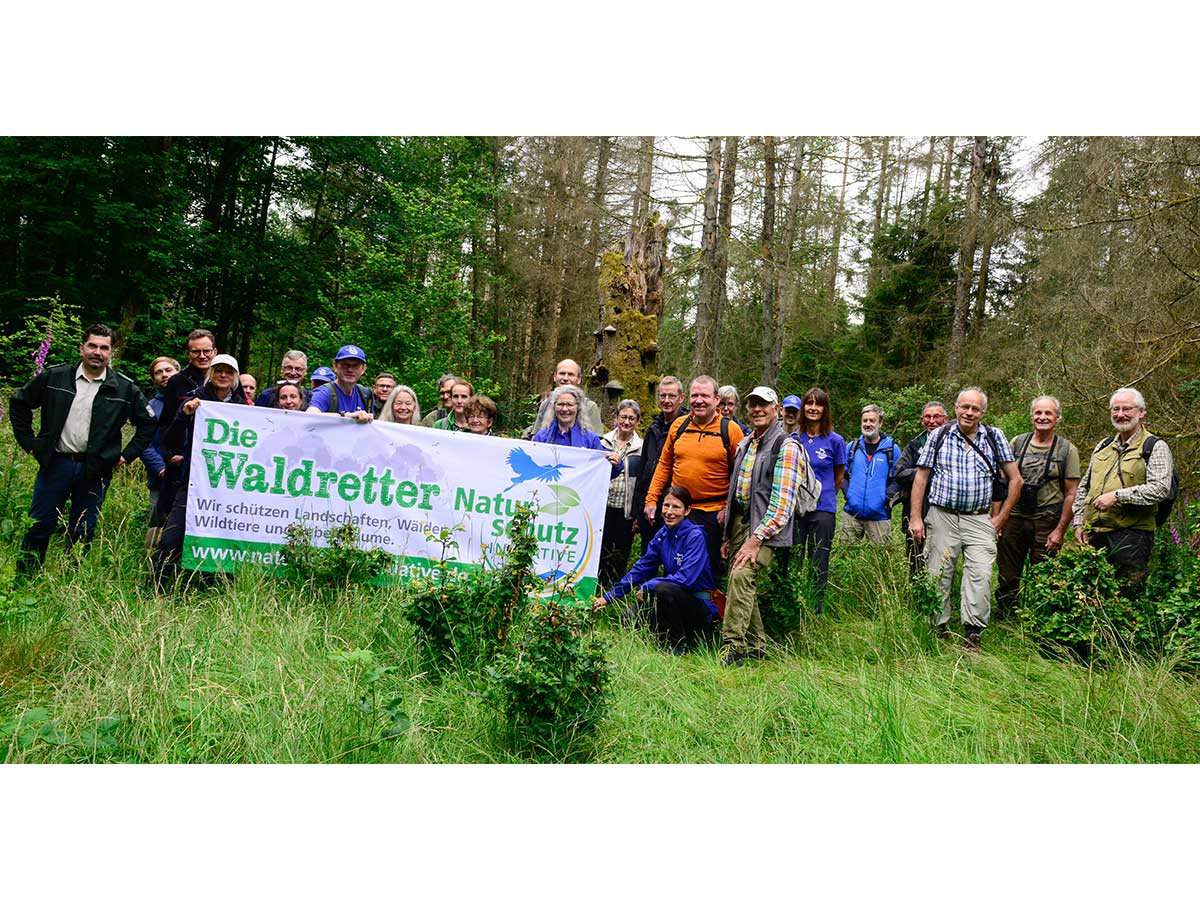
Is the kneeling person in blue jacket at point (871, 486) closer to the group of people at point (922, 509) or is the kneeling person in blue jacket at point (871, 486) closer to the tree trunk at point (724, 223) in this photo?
the group of people at point (922, 509)

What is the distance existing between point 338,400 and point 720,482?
130 inches

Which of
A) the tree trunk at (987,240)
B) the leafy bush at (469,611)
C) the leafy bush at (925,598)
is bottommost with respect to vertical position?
the leafy bush at (469,611)

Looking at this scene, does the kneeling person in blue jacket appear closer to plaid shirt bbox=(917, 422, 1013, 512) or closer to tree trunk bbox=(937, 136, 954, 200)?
plaid shirt bbox=(917, 422, 1013, 512)

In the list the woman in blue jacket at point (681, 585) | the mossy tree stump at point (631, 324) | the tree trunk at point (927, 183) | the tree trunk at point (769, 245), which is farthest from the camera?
the tree trunk at point (927, 183)

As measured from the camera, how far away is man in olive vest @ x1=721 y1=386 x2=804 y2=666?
16.9ft

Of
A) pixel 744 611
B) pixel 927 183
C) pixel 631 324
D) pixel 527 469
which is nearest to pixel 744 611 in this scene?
pixel 744 611

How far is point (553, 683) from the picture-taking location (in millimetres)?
3371

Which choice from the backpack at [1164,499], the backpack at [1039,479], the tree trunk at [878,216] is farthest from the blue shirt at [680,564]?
the tree trunk at [878,216]

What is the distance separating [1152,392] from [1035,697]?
4930 millimetres

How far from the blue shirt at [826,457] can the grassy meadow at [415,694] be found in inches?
48.0

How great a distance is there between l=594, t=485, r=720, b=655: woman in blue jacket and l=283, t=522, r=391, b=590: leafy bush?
5.74ft

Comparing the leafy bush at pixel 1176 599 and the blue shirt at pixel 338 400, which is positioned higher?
the blue shirt at pixel 338 400

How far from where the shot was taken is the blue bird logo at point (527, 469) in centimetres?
618

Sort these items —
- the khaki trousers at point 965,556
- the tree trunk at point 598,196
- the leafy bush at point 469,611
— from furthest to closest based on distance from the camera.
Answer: the tree trunk at point 598,196
the khaki trousers at point 965,556
the leafy bush at point 469,611
